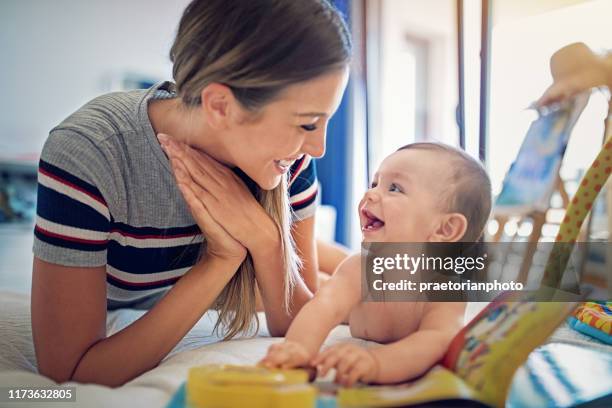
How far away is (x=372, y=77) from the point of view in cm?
225

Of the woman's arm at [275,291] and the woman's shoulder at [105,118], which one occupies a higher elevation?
the woman's shoulder at [105,118]

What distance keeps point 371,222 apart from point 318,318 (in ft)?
0.51

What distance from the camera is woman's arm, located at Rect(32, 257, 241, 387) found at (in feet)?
2.21

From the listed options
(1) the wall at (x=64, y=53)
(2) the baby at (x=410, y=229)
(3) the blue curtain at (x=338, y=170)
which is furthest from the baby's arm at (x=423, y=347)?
(3) the blue curtain at (x=338, y=170)

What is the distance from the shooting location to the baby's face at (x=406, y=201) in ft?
2.26

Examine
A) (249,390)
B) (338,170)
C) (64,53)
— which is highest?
(64,53)

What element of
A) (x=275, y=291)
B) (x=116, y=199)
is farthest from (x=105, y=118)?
(x=275, y=291)

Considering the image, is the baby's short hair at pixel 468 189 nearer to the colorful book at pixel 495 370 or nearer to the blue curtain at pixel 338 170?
the colorful book at pixel 495 370

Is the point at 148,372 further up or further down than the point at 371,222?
further down

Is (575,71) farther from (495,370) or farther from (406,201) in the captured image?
(495,370)

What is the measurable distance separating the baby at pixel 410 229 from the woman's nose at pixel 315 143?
0.30 feet

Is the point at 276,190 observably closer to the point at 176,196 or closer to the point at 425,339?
the point at 176,196

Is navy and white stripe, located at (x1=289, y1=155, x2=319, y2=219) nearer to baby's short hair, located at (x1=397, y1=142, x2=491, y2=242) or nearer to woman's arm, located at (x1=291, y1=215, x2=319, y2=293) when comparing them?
woman's arm, located at (x1=291, y1=215, x2=319, y2=293)

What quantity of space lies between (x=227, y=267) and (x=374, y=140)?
139cm
